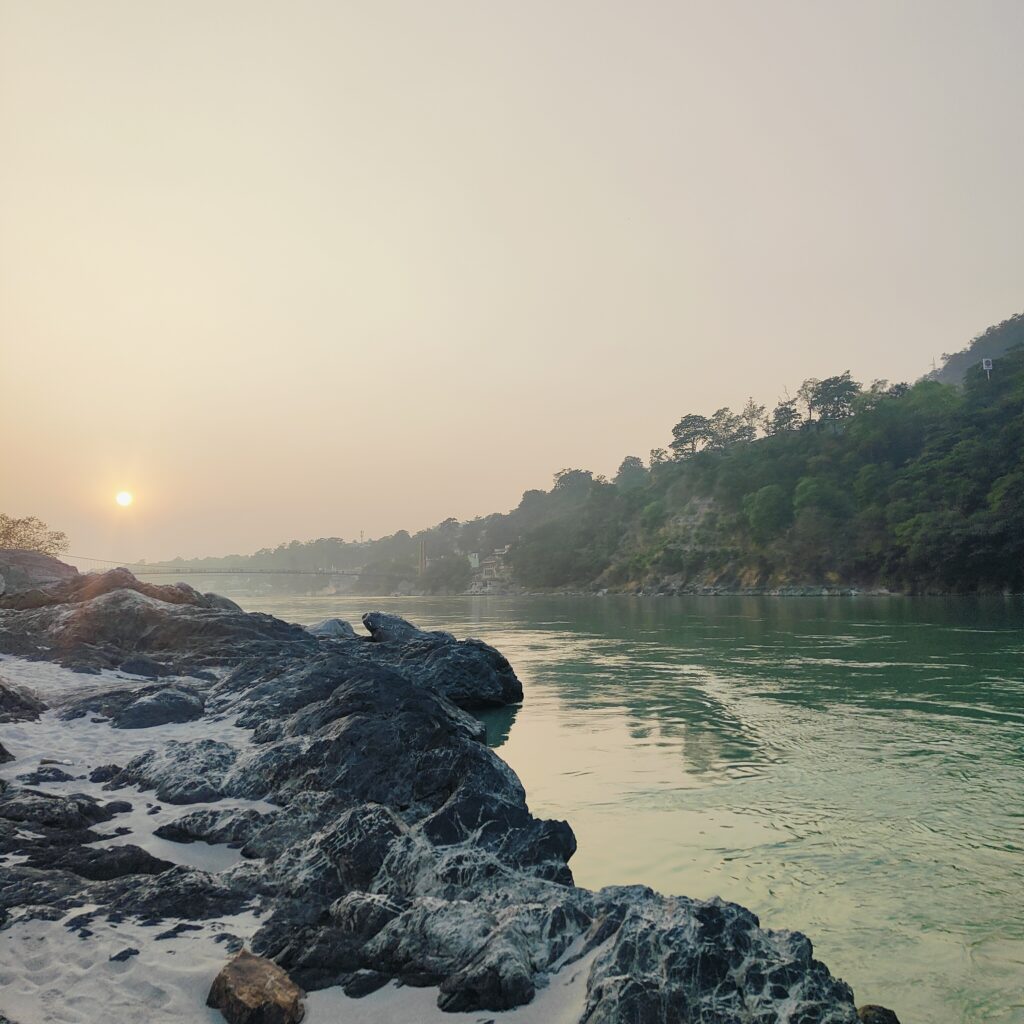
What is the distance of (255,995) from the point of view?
13.3 ft

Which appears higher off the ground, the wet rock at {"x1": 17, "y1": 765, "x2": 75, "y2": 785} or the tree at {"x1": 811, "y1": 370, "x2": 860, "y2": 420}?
the tree at {"x1": 811, "y1": 370, "x2": 860, "y2": 420}

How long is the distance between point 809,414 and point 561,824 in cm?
13039

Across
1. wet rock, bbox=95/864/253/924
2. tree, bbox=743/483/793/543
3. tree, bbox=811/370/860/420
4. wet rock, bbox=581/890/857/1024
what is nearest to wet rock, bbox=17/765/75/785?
wet rock, bbox=95/864/253/924

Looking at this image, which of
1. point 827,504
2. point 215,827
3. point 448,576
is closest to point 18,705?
point 215,827

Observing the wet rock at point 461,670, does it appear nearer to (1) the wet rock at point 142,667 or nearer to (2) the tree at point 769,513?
(1) the wet rock at point 142,667

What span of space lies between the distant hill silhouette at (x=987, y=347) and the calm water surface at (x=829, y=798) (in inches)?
6181

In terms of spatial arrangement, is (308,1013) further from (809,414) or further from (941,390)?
(809,414)

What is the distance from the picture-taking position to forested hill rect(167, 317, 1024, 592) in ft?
226

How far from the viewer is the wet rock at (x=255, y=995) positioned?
3971mm

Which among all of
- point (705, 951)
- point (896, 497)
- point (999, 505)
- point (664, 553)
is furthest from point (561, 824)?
point (664, 553)

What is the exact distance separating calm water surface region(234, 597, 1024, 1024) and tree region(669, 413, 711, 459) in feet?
417

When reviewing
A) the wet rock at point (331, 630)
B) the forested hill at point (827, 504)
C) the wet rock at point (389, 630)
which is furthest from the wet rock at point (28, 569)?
the forested hill at point (827, 504)

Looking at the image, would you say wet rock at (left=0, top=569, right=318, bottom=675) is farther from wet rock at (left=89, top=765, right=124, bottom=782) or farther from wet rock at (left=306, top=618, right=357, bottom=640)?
wet rock at (left=89, top=765, right=124, bottom=782)

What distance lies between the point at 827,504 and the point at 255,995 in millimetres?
99360
